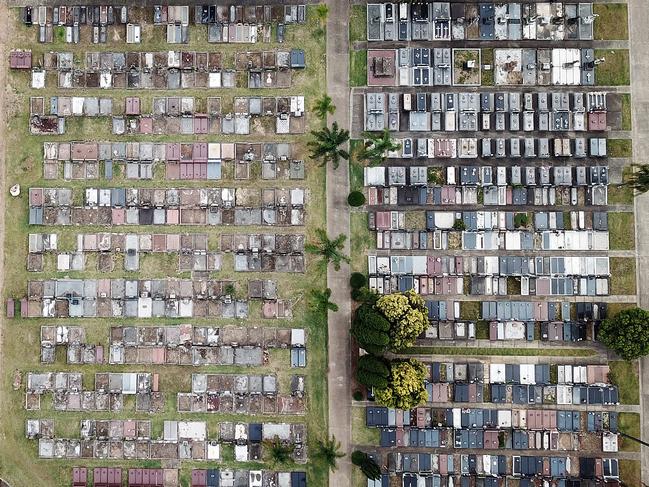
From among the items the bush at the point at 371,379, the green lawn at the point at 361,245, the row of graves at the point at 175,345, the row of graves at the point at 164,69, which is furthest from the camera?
the row of graves at the point at 164,69

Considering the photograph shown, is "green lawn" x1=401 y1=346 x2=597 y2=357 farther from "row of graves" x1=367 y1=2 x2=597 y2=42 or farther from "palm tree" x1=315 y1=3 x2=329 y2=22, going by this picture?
"palm tree" x1=315 y1=3 x2=329 y2=22

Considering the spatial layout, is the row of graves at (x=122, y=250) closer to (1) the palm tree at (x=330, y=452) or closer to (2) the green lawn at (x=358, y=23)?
(1) the palm tree at (x=330, y=452)

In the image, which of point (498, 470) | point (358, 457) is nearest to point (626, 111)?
point (498, 470)

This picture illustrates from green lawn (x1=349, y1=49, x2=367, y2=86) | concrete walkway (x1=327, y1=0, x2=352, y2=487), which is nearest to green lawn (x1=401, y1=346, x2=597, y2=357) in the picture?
concrete walkway (x1=327, y1=0, x2=352, y2=487)

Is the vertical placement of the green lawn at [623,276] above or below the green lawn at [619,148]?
below

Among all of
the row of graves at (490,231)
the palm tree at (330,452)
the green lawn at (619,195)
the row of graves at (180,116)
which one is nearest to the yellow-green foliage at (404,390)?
the palm tree at (330,452)

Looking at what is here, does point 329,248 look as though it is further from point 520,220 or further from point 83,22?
point 83,22

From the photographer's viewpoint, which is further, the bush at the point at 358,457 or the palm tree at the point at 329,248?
the palm tree at the point at 329,248
